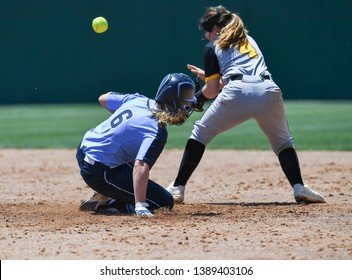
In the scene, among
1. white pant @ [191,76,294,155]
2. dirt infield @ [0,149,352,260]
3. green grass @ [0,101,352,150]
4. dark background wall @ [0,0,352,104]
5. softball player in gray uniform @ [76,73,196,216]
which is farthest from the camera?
dark background wall @ [0,0,352,104]

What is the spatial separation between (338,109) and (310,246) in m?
14.1

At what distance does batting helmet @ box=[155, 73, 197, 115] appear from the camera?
5.50 metres

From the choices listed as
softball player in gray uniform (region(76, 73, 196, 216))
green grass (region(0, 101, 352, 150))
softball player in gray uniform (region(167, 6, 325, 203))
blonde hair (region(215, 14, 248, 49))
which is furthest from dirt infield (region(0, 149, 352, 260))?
green grass (region(0, 101, 352, 150))

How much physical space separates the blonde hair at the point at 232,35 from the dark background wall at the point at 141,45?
14.9 meters

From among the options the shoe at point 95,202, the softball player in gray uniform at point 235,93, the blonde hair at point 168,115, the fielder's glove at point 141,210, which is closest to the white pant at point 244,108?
the softball player in gray uniform at point 235,93

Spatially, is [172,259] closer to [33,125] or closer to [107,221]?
[107,221]

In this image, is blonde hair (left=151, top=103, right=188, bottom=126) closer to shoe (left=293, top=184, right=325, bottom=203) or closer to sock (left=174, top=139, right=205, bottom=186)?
sock (left=174, top=139, right=205, bottom=186)

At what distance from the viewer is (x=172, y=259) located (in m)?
4.19

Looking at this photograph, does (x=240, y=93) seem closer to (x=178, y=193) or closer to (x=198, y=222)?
(x=178, y=193)

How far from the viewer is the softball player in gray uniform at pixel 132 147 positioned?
17.9ft

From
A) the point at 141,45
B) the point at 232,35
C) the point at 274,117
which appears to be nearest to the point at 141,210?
the point at 274,117

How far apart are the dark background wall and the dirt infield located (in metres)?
12.2

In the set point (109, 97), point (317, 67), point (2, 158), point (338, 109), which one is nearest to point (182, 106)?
point (109, 97)

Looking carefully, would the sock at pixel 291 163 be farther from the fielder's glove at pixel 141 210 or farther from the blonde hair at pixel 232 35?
the fielder's glove at pixel 141 210
